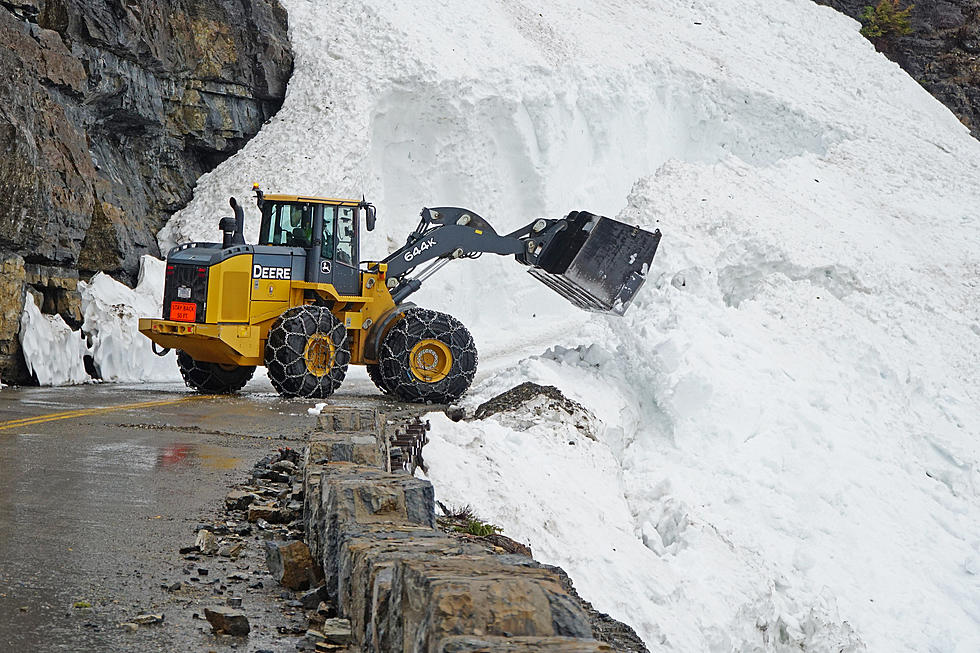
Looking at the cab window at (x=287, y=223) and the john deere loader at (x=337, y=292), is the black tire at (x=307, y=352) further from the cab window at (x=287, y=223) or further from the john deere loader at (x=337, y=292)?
the cab window at (x=287, y=223)

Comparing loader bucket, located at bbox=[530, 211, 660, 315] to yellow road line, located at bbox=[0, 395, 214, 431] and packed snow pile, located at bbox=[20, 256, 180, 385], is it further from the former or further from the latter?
packed snow pile, located at bbox=[20, 256, 180, 385]

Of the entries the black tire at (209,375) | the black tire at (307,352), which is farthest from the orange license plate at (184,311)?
the black tire at (209,375)

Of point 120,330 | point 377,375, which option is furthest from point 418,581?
point 120,330

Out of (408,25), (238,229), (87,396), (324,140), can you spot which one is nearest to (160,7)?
(324,140)

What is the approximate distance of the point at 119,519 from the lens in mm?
5668

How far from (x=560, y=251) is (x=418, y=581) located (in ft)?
40.9

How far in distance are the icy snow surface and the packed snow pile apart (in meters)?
0.34

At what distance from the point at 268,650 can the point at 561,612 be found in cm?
154

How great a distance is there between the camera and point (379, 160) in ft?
77.5

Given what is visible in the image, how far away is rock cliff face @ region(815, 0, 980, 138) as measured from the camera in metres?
31.8

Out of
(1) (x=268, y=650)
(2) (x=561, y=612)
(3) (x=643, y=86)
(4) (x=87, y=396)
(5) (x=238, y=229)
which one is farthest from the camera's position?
(3) (x=643, y=86)

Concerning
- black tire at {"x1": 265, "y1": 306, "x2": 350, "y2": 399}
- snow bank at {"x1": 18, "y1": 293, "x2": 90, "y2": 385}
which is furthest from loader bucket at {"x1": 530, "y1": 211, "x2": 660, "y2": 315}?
snow bank at {"x1": 18, "y1": 293, "x2": 90, "y2": 385}

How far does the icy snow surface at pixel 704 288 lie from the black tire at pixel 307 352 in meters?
1.94

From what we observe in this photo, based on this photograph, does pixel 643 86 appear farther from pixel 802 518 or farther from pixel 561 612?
pixel 561 612
